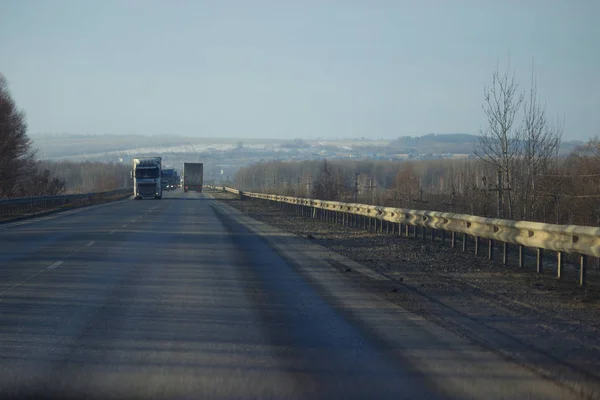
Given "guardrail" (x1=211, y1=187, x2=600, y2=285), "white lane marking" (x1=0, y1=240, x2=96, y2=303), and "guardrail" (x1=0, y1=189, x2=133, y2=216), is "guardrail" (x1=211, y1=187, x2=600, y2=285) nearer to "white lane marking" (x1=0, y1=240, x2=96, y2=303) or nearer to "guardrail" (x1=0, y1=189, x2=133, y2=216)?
"white lane marking" (x1=0, y1=240, x2=96, y2=303)

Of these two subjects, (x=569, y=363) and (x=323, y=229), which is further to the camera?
(x=323, y=229)

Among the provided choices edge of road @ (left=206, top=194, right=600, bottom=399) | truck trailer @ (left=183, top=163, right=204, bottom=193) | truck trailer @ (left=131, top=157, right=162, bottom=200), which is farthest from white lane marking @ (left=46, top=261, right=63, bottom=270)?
truck trailer @ (left=183, top=163, right=204, bottom=193)

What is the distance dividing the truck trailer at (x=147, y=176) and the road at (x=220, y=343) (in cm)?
5532

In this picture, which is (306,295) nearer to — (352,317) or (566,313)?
(352,317)

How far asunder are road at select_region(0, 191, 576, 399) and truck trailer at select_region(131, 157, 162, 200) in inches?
2178

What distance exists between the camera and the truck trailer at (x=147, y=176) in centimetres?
6881

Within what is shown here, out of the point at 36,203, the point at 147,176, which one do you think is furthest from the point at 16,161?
the point at 36,203

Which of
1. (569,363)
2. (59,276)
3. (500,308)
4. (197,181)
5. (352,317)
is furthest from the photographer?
(197,181)

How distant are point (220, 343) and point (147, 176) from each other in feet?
209

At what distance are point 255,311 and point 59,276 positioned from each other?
16.3 ft

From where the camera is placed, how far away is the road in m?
6.12

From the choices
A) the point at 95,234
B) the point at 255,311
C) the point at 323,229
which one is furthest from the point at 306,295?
the point at 323,229

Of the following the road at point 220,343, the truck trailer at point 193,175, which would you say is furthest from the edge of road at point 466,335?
the truck trailer at point 193,175

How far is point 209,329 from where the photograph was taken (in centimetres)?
853
